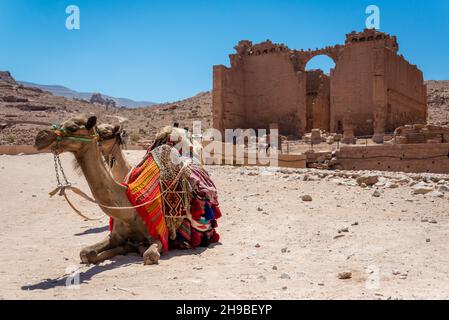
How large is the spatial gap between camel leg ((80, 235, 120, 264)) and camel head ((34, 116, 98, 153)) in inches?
45.7

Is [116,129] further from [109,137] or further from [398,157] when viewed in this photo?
[398,157]

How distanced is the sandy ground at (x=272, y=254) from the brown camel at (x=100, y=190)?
0.16 m

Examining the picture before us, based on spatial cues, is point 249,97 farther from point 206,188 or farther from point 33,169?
point 206,188

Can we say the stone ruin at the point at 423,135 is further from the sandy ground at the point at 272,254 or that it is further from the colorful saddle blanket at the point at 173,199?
the colorful saddle blanket at the point at 173,199

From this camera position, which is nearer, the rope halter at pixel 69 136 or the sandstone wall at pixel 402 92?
the rope halter at pixel 69 136

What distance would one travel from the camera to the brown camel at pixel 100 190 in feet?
15.2

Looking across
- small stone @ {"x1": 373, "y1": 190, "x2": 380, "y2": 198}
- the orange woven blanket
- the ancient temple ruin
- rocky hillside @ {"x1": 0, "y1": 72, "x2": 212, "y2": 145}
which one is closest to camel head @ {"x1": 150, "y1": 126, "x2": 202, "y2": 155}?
the orange woven blanket

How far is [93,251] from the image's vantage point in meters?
5.18

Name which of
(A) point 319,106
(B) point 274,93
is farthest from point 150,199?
(A) point 319,106

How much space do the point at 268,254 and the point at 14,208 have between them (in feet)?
22.6

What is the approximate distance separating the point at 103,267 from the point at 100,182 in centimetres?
95

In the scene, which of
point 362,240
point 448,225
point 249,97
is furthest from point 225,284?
point 249,97

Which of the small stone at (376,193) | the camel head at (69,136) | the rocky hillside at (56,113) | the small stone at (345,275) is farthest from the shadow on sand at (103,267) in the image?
the rocky hillside at (56,113)

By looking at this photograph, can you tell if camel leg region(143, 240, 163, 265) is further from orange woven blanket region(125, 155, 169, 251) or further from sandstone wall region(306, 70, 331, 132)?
sandstone wall region(306, 70, 331, 132)
